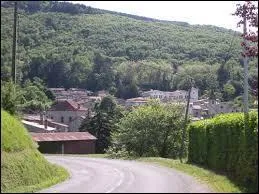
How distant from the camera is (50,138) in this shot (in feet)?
216

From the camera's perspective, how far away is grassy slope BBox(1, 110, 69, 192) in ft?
66.0

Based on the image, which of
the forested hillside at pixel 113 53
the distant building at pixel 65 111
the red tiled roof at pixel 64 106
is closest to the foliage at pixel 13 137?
the forested hillside at pixel 113 53

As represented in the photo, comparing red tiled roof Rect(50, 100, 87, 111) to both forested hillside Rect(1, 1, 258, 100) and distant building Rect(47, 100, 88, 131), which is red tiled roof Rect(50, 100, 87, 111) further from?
forested hillside Rect(1, 1, 258, 100)

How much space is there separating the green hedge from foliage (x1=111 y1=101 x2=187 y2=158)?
71.4 ft

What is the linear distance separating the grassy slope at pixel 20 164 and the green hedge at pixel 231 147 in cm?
748

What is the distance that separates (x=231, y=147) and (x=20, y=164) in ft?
28.9

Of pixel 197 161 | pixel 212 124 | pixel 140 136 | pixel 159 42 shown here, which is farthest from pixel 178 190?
pixel 159 42

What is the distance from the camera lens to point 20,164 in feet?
70.7

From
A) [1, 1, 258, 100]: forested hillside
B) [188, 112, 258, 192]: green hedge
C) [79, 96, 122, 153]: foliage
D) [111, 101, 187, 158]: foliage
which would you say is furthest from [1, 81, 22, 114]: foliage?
[1, 1, 258, 100]: forested hillside

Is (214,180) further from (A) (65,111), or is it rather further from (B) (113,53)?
(B) (113,53)

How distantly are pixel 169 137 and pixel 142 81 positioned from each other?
3825 inches

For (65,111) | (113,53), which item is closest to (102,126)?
(65,111)

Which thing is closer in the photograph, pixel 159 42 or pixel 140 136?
pixel 140 136

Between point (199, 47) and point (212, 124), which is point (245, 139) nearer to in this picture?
point (212, 124)
